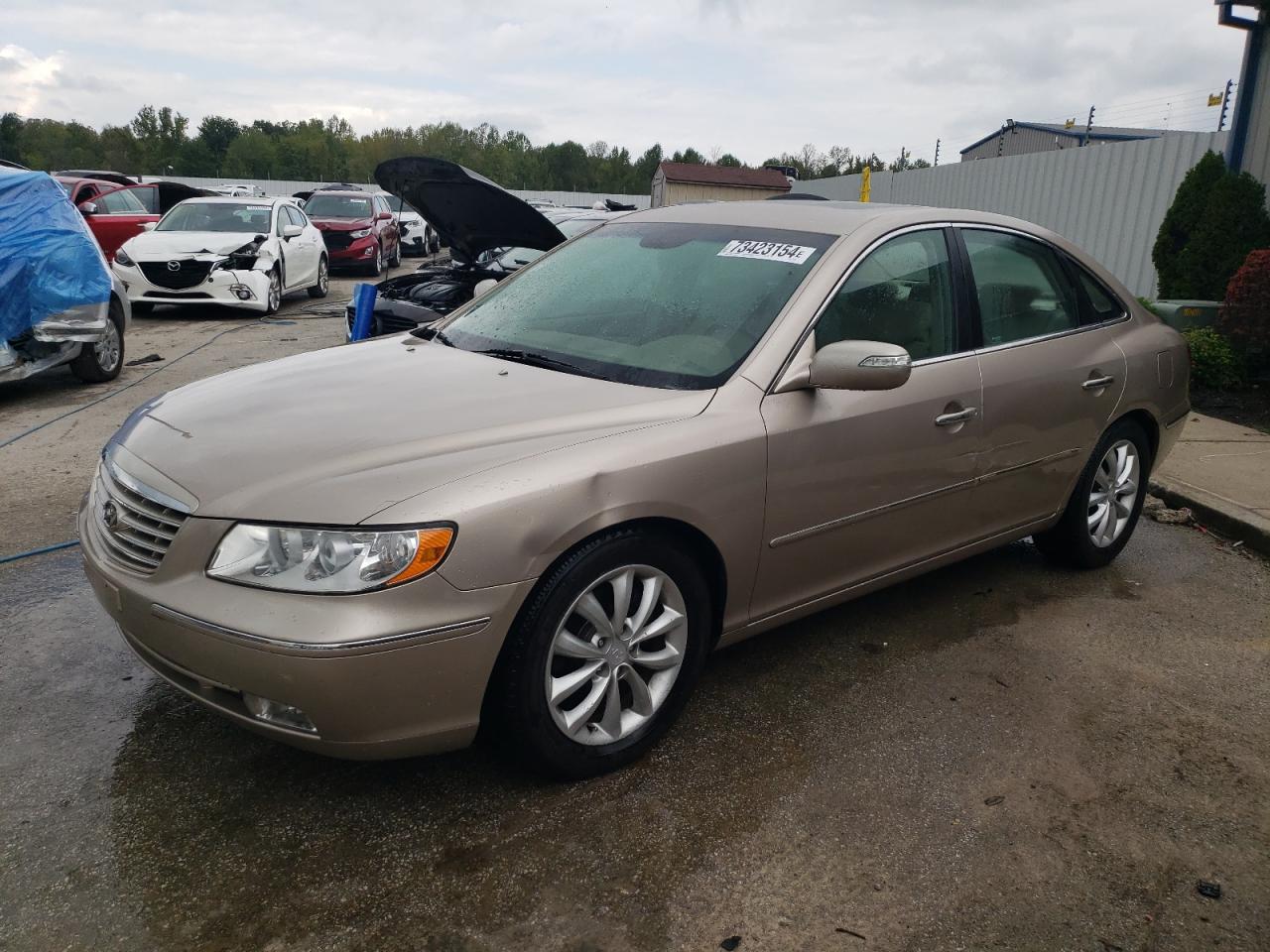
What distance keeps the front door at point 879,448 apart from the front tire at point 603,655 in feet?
1.18

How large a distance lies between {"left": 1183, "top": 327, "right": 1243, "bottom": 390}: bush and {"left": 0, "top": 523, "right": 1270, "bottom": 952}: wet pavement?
217 inches

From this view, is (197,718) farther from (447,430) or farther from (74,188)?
(74,188)

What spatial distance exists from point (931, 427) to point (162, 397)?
8.58 ft

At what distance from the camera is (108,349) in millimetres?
8383

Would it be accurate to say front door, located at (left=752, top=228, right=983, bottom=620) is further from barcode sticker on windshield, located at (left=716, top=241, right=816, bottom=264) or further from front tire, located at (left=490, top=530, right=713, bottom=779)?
front tire, located at (left=490, top=530, right=713, bottom=779)

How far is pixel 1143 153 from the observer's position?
11.7m

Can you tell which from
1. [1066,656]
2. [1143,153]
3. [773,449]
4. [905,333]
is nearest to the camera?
[773,449]

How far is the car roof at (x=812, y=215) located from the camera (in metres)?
3.64

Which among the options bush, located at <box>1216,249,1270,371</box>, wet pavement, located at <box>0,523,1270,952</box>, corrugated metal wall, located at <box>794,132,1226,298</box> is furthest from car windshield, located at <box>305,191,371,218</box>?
wet pavement, located at <box>0,523,1270,952</box>

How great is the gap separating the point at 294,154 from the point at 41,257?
97.3 meters

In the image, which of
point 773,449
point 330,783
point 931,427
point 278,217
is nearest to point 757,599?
point 773,449

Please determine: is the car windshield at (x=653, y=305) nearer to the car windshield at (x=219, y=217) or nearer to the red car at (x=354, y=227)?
the car windshield at (x=219, y=217)

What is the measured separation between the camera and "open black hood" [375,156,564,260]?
7031 millimetres

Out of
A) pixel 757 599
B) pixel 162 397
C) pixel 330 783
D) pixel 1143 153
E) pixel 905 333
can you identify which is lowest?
pixel 330 783
